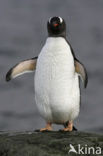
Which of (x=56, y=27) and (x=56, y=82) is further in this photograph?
(x=56, y=27)

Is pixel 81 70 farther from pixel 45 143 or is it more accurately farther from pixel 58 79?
pixel 45 143

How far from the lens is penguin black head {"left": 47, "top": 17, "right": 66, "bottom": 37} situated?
678 cm

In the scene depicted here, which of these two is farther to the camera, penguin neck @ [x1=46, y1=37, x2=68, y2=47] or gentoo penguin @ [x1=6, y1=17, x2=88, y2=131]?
penguin neck @ [x1=46, y1=37, x2=68, y2=47]

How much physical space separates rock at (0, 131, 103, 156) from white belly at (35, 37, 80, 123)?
58 centimetres

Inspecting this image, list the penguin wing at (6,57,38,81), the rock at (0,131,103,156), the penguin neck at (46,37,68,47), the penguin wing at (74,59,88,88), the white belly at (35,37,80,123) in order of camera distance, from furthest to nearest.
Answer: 1. the penguin wing at (6,57,38,81)
2. the penguin wing at (74,59,88,88)
3. the penguin neck at (46,37,68,47)
4. the white belly at (35,37,80,123)
5. the rock at (0,131,103,156)

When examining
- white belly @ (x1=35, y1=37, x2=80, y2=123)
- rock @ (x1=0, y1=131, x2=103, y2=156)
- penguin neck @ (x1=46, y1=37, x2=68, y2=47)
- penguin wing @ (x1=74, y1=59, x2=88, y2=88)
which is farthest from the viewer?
penguin wing @ (x1=74, y1=59, x2=88, y2=88)

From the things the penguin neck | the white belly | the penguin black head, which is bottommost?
the white belly

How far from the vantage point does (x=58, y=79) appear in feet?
21.5

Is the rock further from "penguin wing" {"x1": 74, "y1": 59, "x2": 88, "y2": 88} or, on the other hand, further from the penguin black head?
the penguin black head

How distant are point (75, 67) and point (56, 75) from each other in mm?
546

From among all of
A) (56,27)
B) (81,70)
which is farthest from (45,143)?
(56,27)

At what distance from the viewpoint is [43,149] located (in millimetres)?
5375


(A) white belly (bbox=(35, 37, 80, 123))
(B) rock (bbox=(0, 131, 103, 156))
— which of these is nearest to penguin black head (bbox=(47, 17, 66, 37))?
(A) white belly (bbox=(35, 37, 80, 123))

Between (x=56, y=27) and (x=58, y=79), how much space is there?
0.93 metres
